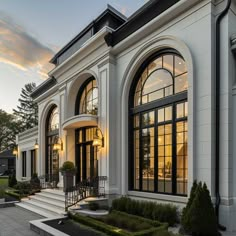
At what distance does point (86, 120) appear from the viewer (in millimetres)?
11094

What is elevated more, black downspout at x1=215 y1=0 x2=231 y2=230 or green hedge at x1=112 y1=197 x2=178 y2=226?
black downspout at x1=215 y1=0 x2=231 y2=230

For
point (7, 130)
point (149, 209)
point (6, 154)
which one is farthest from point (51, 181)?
point (6, 154)

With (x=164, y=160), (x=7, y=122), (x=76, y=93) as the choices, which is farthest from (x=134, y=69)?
(x=7, y=122)

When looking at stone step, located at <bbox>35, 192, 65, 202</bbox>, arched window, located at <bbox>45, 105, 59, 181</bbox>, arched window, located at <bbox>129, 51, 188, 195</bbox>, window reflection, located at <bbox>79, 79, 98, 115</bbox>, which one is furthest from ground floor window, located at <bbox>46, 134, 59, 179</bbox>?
arched window, located at <bbox>129, 51, 188, 195</bbox>

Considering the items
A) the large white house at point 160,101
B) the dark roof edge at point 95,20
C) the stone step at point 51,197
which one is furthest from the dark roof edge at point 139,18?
the stone step at point 51,197

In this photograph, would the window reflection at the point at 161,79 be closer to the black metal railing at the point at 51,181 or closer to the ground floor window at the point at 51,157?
the black metal railing at the point at 51,181

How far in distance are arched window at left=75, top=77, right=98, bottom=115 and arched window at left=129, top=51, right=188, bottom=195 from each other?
9.53 ft

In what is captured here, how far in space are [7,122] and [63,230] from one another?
42.6 m

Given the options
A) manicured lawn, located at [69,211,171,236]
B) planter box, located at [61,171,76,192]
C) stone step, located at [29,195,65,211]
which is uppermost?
planter box, located at [61,171,76,192]

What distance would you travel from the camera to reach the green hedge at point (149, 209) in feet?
24.1

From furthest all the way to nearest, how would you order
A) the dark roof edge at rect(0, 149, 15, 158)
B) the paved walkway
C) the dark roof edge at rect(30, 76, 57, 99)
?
the dark roof edge at rect(0, 149, 15, 158) < the dark roof edge at rect(30, 76, 57, 99) < the paved walkway

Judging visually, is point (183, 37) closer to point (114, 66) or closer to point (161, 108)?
point (161, 108)

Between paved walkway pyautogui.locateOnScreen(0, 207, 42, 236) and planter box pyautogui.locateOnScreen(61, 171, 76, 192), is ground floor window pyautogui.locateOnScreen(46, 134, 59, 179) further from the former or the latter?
paved walkway pyautogui.locateOnScreen(0, 207, 42, 236)

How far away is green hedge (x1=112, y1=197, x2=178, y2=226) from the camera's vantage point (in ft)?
24.1
